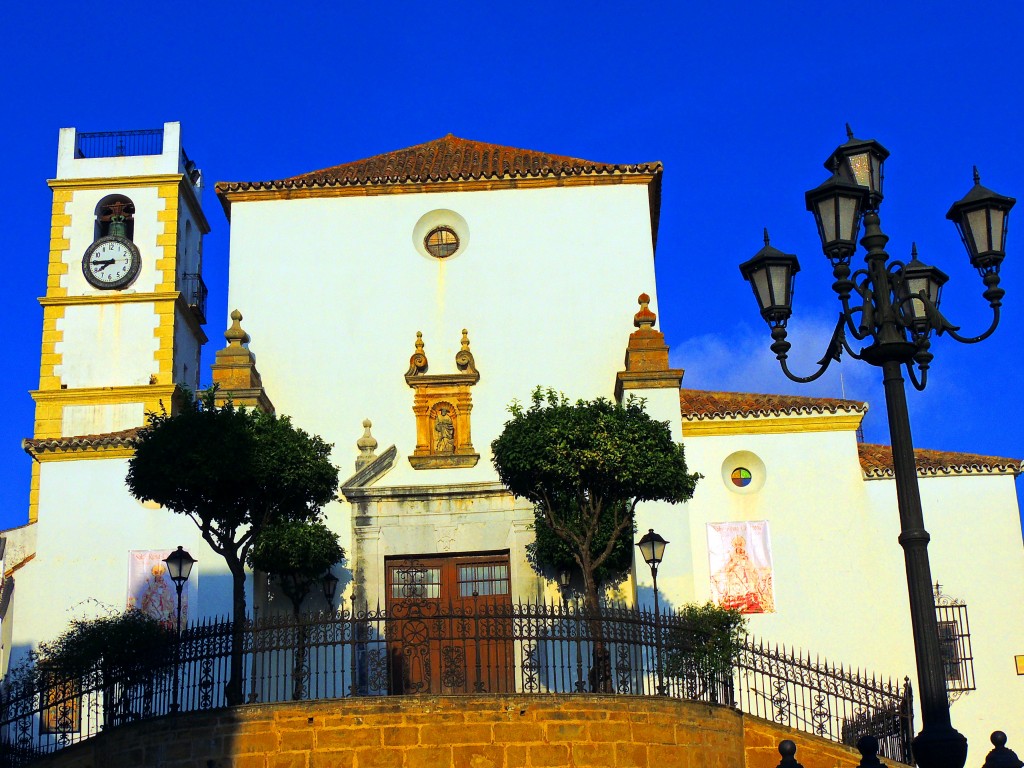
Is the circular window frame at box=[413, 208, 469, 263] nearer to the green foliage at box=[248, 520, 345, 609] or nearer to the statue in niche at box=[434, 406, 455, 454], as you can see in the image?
the statue in niche at box=[434, 406, 455, 454]

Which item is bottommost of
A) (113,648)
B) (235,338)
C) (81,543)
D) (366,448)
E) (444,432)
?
(113,648)

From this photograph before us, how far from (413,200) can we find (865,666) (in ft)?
34.7

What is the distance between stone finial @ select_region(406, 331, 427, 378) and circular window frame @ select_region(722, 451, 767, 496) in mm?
5349

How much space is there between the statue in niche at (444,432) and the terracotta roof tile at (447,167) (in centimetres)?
415

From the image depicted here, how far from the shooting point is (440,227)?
888 inches

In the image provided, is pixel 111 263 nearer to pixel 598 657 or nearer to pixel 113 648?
pixel 113 648

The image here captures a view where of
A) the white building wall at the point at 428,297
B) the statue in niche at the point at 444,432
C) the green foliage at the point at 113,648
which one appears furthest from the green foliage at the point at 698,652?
the white building wall at the point at 428,297

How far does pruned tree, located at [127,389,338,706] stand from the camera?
15.7 m

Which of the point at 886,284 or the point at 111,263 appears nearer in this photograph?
the point at 886,284

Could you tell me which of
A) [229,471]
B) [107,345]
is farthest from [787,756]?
[107,345]

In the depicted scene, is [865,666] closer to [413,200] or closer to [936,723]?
[413,200]

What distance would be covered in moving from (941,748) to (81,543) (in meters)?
17.8

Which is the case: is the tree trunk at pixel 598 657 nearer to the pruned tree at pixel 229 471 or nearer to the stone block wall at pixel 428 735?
the stone block wall at pixel 428 735

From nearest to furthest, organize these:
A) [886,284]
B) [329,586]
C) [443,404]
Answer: [886,284]
[329,586]
[443,404]
